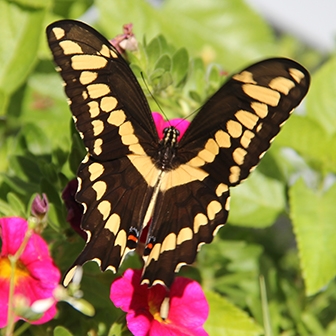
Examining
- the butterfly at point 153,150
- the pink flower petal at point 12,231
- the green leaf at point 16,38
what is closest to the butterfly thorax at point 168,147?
the butterfly at point 153,150

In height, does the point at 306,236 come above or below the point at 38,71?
above

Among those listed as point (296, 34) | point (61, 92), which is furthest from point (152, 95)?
point (296, 34)

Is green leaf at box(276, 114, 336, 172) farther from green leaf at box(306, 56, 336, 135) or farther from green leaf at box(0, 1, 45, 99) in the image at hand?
green leaf at box(0, 1, 45, 99)

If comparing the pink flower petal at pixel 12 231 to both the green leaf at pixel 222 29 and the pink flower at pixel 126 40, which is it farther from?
the green leaf at pixel 222 29

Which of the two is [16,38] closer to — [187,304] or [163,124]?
[163,124]

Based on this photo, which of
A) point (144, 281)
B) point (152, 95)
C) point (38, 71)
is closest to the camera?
point (144, 281)

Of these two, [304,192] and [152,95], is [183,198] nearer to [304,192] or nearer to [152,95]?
[152,95]

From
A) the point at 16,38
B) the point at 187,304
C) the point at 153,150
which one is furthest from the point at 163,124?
the point at 16,38

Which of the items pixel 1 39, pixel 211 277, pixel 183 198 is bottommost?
pixel 211 277
